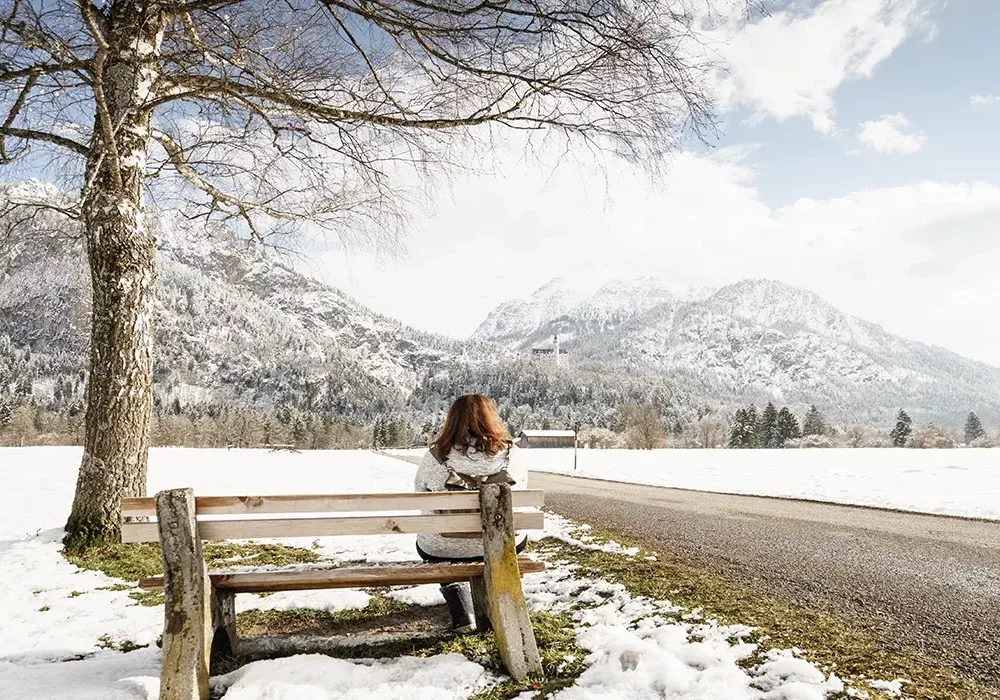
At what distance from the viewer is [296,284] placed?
25.5 ft

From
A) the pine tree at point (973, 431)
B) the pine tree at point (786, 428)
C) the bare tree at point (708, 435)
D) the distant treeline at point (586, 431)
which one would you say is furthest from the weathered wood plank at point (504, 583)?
the pine tree at point (973, 431)

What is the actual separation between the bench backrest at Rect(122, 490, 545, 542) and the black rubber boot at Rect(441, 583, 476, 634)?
2.85ft

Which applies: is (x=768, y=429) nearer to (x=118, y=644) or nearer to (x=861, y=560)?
(x=861, y=560)

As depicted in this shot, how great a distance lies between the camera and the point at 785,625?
3.77 metres

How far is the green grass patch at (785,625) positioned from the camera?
2.96 m

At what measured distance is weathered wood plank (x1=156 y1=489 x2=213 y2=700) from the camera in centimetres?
288

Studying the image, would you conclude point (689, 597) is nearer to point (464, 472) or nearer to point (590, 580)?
point (590, 580)

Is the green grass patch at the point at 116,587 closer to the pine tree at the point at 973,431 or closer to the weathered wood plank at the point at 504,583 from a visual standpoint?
the weathered wood plank at the point at 504,583

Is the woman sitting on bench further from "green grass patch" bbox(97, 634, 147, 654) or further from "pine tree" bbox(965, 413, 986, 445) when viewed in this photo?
"pine tree" bbox(965, 413, 986, 445)

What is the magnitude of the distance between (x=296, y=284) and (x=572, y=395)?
6484 inches

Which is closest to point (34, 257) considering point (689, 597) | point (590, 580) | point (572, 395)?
point (590, 580)

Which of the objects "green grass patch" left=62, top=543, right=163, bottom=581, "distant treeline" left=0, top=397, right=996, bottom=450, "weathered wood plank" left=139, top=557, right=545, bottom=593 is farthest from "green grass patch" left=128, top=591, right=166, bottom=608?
"distant treeline" left=0, top=397, right=996, bottom=450

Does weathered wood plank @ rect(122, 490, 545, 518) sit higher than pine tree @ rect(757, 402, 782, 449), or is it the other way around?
weathered wood plank @ rect(122, 490, 545, 518)

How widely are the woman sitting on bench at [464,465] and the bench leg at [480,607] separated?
0.04 meters
